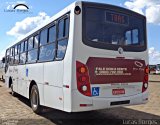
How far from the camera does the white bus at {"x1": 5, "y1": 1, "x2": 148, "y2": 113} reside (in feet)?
22.4

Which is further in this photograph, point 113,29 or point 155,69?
point 155,69

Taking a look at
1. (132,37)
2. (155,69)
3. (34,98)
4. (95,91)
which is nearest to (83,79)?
(95,91)

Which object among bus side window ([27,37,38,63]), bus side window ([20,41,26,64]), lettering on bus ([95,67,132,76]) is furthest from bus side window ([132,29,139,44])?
bus side window ([20,41,26,64])

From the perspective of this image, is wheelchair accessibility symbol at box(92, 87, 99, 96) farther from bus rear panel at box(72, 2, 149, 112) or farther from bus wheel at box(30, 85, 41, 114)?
bus wheel at box(30, 85, 41, 114)

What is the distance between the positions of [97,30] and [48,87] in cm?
230

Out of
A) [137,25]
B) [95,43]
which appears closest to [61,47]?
[95,43]

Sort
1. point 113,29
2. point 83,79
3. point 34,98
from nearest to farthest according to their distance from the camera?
point 83,79
point 113,29
point 34,98

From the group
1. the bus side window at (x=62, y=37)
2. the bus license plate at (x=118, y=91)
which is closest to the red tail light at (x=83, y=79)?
the bus side window at (x=62, y=37)

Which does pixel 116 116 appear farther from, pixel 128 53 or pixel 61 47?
pixel 61 47

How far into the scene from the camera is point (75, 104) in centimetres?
671

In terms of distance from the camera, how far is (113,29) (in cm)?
751

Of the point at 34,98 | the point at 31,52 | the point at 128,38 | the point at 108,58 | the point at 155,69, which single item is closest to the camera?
the point at 108,58

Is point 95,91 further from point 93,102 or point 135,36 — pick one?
point 135,36

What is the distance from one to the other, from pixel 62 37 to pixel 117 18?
1609 millimetres
